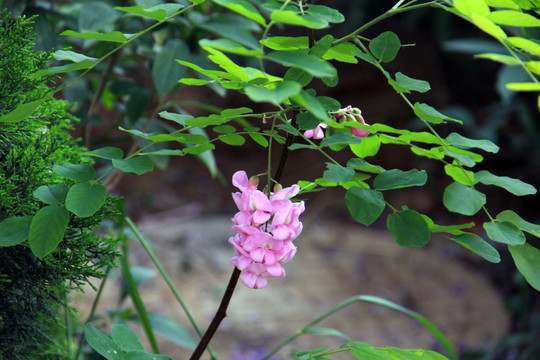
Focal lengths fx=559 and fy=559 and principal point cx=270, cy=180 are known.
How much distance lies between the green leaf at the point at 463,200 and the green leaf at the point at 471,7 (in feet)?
0.65

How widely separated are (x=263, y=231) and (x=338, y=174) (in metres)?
0.11

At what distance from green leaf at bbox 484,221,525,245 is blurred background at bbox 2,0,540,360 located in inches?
24.5

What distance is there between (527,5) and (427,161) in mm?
3157

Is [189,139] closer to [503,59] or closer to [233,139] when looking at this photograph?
[233,139]

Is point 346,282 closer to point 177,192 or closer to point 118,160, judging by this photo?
point 177,192

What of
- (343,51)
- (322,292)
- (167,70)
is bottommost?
(322,292)

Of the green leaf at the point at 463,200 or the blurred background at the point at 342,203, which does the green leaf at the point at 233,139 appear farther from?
the blurred background at the point at 342,203

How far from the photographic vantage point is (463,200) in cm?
63

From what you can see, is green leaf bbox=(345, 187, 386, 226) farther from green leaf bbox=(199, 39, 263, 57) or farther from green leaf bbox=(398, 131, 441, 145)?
green leaf bbox=(199, 39, 263, 57)

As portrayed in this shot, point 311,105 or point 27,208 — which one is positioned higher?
point 311,105

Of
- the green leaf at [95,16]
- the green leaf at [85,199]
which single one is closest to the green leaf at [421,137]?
the green leaf at [85,199]

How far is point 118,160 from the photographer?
0.65 meters

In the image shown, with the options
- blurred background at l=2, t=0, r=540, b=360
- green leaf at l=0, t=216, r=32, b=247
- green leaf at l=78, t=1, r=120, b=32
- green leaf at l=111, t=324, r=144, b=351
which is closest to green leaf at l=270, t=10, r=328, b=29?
green leaf at l=0, t=216, r=32, b=247

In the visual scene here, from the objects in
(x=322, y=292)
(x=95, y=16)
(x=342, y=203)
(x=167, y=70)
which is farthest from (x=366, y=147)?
(x=342, y=203)
